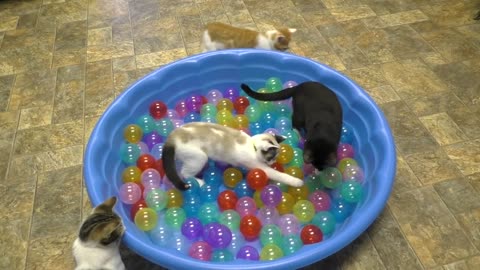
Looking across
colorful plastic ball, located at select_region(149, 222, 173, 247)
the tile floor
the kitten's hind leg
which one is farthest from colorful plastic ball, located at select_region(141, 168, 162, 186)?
the tile floor

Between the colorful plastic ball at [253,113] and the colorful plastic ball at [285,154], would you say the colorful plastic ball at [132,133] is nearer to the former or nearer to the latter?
the colorful plastic ball at [253,113]

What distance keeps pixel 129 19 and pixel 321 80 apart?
162cm

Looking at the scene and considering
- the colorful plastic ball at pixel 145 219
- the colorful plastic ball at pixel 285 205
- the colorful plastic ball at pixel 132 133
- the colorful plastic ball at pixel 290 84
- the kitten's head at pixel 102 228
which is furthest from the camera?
the colorful plastic ball at pixel 290 84

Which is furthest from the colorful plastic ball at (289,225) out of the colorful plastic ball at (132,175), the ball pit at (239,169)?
the colorful plastic ball at (132,175)

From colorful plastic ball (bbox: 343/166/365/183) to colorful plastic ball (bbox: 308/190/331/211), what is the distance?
0.43 ft

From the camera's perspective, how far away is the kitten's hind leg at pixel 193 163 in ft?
5.71

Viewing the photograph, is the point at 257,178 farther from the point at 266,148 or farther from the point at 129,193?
the point at 129,193

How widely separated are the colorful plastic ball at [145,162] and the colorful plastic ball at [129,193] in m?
0.15

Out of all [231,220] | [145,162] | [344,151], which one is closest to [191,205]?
[231,220]

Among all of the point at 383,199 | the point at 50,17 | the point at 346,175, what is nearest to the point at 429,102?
the point at 346,175

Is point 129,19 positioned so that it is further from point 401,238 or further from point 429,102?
point 401,238

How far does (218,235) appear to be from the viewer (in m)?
1.61

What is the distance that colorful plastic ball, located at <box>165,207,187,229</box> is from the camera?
170 cm

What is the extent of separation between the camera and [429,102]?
233cm
